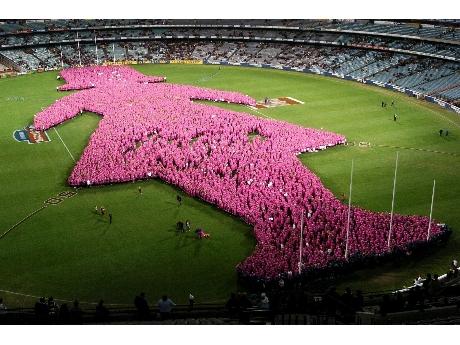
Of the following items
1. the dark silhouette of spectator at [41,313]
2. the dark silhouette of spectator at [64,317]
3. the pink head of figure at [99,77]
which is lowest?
the dark silhouette of spectator at [41,313]

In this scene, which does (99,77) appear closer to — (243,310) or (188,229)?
(188,229)

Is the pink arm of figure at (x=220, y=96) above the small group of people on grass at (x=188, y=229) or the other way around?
above

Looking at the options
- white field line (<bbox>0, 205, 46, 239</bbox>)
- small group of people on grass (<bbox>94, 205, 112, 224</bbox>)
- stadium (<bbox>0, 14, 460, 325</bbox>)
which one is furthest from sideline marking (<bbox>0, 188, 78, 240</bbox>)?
small group of people on grass (<bbox>94, 205, 112, 224</bbox>)

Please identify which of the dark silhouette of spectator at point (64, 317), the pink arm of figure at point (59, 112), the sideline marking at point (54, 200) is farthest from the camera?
the pink arm of figure at point (59, 112)

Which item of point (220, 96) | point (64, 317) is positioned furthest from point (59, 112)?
point (64, 317)

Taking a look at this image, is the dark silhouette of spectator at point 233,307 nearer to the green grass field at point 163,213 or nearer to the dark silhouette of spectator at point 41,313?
the dark silhouette of spectator at point 41,313

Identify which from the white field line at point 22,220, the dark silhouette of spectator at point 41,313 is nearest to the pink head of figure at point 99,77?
the white field line at point 22,220

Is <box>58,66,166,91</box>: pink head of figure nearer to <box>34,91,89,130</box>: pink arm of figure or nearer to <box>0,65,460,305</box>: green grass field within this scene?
<box>34,91,89,130</box>: pink arm of figure
